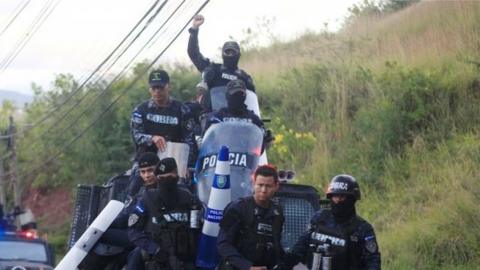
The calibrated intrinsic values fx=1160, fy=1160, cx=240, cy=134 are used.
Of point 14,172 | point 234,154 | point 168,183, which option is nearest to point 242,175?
point 234,154

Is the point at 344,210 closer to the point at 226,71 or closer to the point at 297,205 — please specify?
the point at 297,205

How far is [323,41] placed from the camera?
27078mm

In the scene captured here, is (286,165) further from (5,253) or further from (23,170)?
(23,170)

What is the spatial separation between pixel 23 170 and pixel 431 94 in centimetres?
2931

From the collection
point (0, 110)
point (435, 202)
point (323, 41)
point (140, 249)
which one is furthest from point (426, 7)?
point (0, 110)

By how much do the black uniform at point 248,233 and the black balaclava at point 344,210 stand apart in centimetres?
52

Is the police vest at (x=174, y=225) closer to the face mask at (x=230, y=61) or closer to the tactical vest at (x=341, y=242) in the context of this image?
the tactical vest at (x=341, y=242)

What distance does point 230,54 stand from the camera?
43.6ft

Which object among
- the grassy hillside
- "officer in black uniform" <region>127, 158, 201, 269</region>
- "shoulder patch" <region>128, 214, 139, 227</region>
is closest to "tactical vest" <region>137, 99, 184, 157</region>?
"officer in black uniform" <region>127, 158, 201, 269</region>

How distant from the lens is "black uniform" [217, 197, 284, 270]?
30.5 feet

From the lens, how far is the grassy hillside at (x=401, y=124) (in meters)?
16.7

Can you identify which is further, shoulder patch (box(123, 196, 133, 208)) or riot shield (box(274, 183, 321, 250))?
riot shield (box(274, 183, 321, 250))

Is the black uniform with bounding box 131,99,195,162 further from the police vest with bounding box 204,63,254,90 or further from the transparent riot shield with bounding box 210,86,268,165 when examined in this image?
the police vest with bounding box 204,63,254,90

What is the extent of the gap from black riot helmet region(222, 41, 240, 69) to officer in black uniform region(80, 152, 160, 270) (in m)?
3.08
